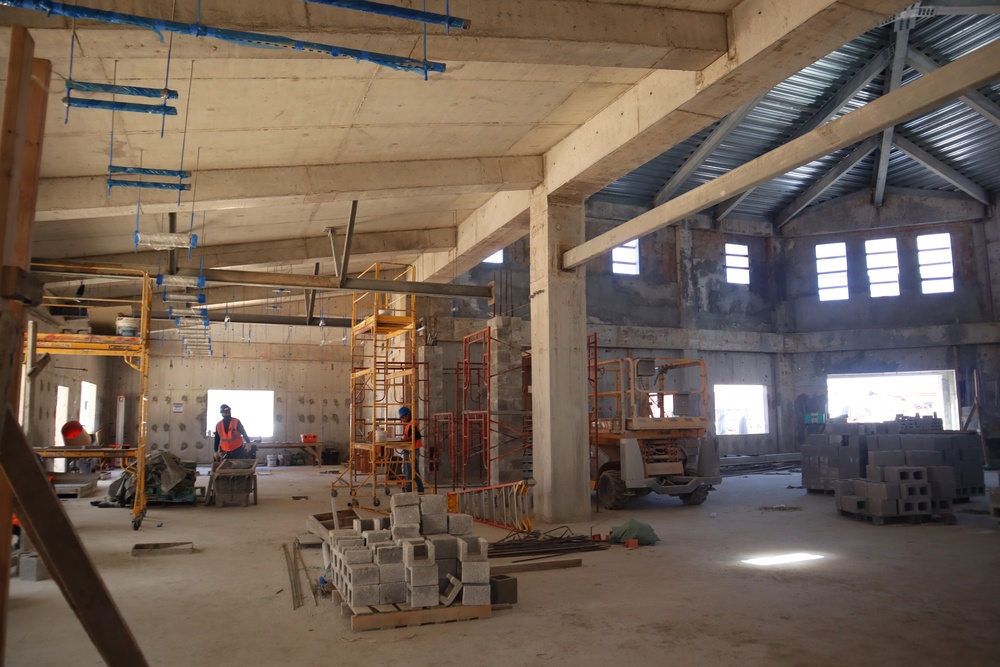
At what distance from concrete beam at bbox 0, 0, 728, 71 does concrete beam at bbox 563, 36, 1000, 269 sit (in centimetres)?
154

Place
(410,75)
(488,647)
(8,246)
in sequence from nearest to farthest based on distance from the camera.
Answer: (8,246)
(488,647)
(410,75)

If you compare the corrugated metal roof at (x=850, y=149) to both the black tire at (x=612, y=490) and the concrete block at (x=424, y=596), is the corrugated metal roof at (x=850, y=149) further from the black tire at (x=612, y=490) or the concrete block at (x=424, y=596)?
the concrete block at (x=424, y=596)

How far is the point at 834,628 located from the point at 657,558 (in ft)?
11.2

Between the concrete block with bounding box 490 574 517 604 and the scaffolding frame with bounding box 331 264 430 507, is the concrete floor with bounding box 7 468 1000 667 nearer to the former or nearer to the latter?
the concrete block with bounding box 490 574 517 604

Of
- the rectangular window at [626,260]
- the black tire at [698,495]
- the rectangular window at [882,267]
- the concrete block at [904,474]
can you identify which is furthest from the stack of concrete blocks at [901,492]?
the rectangular window at [882,267]

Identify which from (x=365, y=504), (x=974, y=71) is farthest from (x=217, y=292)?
(x=974, y=71)

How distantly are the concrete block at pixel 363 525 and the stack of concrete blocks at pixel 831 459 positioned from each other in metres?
11.0

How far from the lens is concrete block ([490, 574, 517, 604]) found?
7379 millimetres

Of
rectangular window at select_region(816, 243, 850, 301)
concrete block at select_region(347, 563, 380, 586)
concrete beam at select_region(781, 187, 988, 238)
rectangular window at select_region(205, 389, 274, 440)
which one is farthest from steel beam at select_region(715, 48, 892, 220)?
rectangular window at select_region(205, 389, 274, 440)

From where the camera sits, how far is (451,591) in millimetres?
7133

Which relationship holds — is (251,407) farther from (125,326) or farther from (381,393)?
(125,326)

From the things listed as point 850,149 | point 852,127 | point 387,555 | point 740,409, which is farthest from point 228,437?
point 850,149

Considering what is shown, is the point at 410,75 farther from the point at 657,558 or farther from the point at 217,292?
the point at 217,292

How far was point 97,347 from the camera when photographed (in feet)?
41.0
